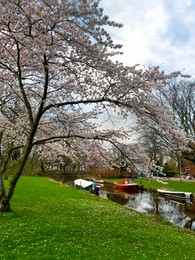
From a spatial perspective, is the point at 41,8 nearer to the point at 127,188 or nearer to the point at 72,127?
the point at 72,127

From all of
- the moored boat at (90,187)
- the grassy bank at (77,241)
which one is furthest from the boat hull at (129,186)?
the grassy bank at (77,241)

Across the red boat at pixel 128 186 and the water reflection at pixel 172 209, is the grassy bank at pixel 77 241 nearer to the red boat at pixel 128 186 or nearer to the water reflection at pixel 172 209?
the water reflection at pixel 172 209

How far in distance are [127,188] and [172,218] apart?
59.4ft

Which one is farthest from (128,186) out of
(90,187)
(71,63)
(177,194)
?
(71,63)

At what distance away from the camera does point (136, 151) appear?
10156mm

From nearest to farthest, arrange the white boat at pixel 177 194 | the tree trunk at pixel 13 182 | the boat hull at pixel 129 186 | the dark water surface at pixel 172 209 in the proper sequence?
the tree trunk at pixel 13 182
the dark water surface at pixel 172 209
the white boat at pixel 177 194
the boat hull at pixel 129 186

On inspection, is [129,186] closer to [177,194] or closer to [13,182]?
[177,194]

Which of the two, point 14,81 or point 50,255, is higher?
point 14,81

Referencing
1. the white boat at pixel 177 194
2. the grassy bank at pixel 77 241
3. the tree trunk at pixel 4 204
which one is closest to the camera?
the grassy bank at pixel 77 241

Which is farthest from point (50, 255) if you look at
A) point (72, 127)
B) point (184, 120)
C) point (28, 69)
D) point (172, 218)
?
point (184, 120)

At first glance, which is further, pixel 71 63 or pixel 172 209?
pixel 172 209

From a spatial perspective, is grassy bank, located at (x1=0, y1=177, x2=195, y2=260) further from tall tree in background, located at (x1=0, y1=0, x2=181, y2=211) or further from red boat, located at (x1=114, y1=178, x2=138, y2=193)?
red boat, located at (x1=114, y1=178, x2=138, y2=193)

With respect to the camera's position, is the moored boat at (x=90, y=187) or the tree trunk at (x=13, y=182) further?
the moored boat at (x=90, y=187)

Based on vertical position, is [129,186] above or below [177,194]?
above
